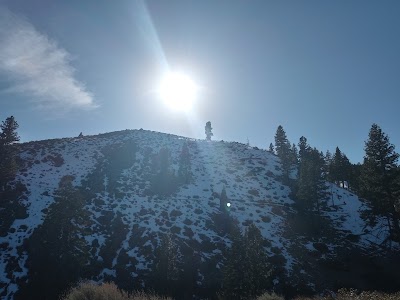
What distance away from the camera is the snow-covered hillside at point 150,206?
126 feet

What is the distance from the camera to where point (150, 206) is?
5131cm

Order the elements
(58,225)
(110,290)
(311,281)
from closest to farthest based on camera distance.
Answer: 1. (110,290)
2. (58,225)
3. (311,281)

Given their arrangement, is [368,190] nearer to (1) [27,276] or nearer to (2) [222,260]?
(2) [222,260]

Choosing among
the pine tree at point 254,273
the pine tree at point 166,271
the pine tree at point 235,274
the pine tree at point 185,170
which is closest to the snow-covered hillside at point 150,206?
the pine tree at point 185,170

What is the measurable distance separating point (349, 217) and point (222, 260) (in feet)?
109

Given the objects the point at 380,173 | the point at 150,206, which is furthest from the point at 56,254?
the point at 380,173

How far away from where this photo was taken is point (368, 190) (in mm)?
39469

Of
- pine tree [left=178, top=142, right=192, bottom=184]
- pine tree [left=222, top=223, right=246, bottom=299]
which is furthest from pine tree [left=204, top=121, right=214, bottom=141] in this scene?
pine tree [left=222, top=223, right=246, bottom=299]

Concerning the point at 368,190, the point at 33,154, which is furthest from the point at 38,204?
the point at 368,190

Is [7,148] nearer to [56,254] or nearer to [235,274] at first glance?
[56,254]

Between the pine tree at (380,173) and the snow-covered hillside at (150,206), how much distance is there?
493 inches

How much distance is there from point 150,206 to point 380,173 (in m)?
34.2

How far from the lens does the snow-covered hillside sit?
3834 centimetres

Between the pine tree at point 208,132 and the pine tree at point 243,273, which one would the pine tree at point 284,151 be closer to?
the pine tree at point 208,132
